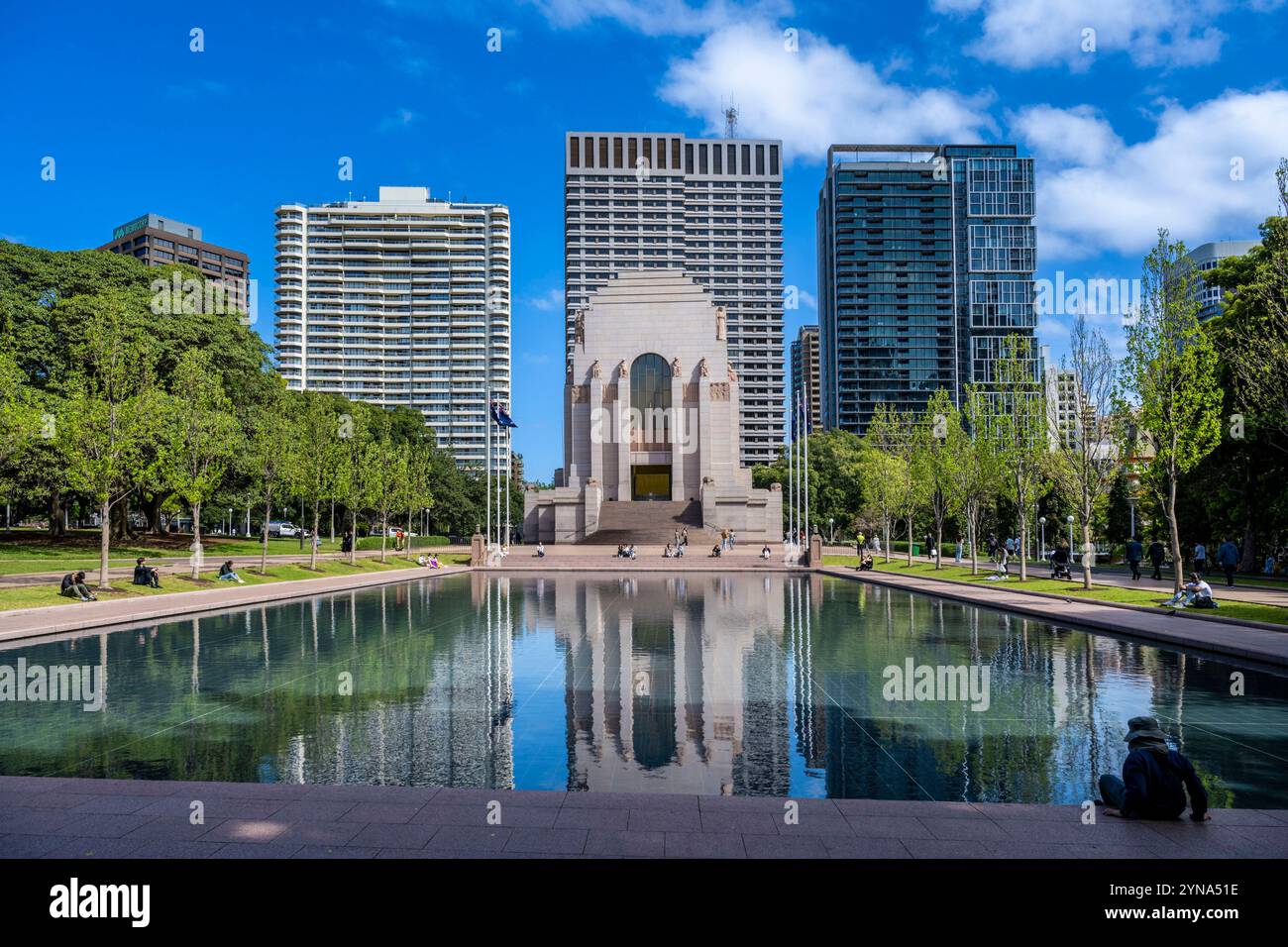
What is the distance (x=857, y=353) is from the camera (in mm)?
157250

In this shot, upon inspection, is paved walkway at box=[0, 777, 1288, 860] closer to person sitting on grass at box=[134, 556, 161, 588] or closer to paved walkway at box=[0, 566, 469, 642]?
paved walkway at box=[0, 566, 469, 642]

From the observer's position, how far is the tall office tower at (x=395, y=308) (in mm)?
139250

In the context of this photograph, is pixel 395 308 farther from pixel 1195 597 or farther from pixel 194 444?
pixel 1195 597

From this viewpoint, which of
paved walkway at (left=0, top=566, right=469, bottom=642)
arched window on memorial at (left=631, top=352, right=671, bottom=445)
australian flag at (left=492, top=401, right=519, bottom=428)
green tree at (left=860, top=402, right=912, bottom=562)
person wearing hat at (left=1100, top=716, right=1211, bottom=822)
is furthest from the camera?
arched window on memorial at (left=631, top=352, right=671, bottom=445)

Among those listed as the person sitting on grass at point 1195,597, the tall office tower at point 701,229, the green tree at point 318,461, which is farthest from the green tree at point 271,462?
the tall office tower at point 701,229

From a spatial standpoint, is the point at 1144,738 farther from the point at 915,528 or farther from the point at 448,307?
the point at 448,307

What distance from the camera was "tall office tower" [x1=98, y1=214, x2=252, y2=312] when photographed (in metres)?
142

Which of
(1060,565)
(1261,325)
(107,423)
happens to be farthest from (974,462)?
(107,423)

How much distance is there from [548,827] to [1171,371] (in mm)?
26433

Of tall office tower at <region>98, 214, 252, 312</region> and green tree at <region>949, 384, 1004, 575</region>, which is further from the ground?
tall office tower at <region>98, 214, 252, 312</region>

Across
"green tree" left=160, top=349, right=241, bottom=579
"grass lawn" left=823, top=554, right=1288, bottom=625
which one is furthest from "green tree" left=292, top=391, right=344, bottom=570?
"grass lawn" left=823, top=554, right=1288, bottom=625

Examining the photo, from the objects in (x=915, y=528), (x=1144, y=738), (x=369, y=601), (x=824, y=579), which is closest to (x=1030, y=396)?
(x=824, y=579)

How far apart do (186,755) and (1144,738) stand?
9226 millimetres

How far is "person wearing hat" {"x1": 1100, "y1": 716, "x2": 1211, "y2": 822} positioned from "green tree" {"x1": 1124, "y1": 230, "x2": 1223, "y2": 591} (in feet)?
69.5
